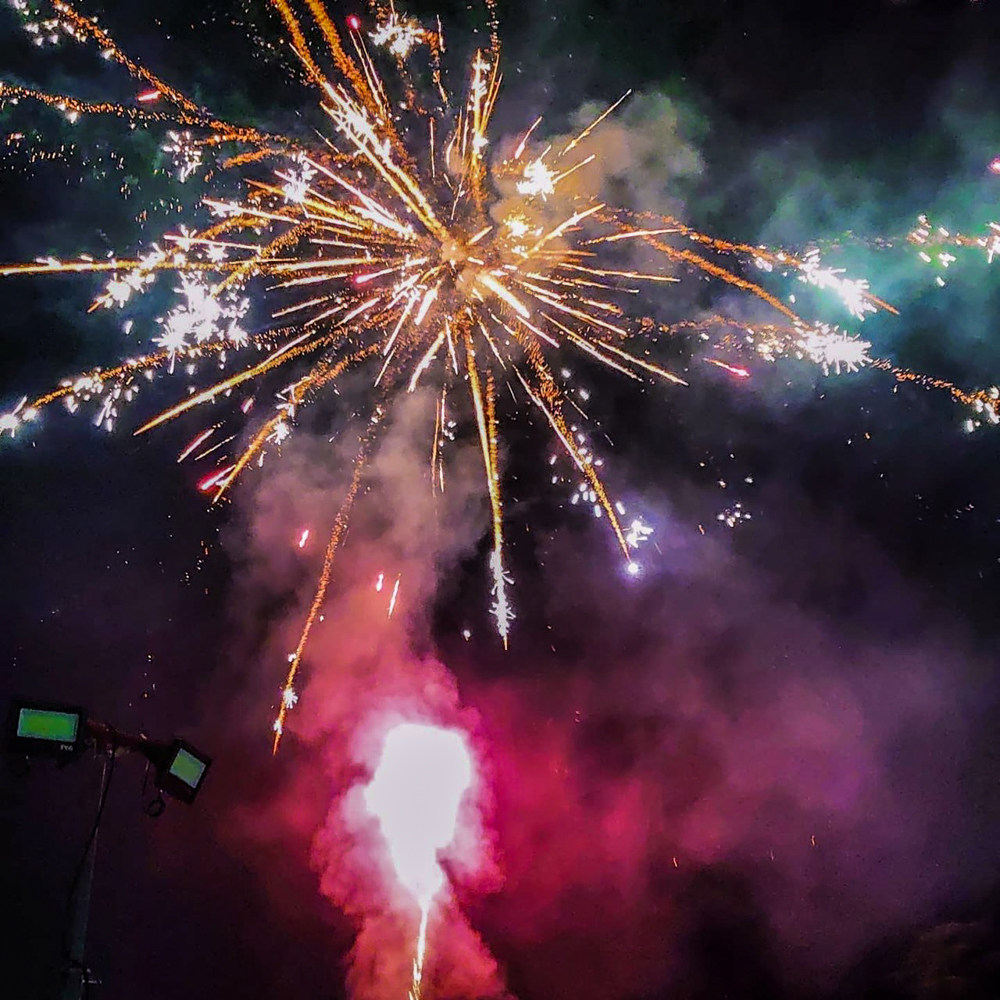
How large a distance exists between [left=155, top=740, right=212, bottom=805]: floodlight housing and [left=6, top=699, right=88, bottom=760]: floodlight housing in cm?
53

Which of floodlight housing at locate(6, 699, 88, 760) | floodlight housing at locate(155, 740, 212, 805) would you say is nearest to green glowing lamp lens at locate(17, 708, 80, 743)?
floodlight housing at locate(6, 699, 88, 760)

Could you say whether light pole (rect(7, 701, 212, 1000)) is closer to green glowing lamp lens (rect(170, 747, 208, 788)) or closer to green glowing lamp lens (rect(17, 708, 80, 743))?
green glowing lamp lens (rect(17, 708, 80, 743))

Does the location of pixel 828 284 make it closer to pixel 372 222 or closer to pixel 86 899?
pixel 372 222

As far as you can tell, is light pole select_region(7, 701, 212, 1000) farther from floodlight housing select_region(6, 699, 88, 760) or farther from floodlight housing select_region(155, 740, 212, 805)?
floodlight housing select_region(155, 740, 212, 805)

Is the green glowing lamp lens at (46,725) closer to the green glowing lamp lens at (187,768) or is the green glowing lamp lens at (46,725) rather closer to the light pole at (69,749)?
the light pole at (69,749)

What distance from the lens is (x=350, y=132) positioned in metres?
7.24

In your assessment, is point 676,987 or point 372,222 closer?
point 372,222

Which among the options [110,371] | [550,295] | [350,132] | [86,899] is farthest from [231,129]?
[86,899]

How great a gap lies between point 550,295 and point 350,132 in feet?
7.62

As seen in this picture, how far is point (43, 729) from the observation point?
13.0 ft

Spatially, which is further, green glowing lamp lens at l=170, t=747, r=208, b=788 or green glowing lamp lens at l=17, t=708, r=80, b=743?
green glowing lamp lens at l=170, t=747, r=208, b=788

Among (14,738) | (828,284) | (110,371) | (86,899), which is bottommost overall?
(86,899)

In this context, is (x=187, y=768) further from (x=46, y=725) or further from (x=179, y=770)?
(x=46, y=725)

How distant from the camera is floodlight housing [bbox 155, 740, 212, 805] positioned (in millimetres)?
4414
